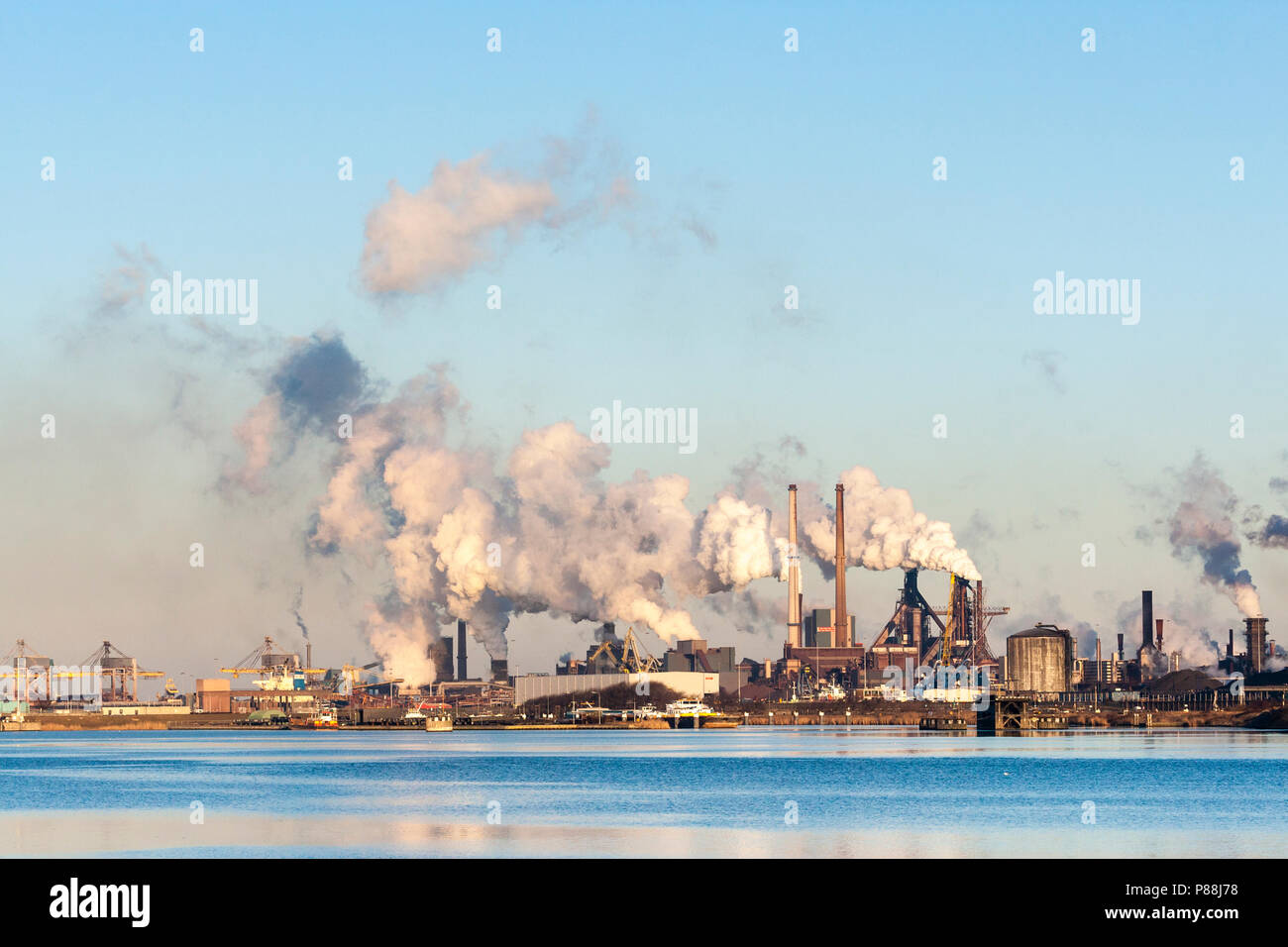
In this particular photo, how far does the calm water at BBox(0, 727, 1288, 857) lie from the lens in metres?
53.1

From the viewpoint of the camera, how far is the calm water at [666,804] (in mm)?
53094

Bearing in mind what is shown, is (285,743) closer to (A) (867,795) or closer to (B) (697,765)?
(B) (697,765)

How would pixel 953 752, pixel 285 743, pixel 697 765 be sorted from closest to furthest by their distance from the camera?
pixel 697 765, pixel 953 752, pixel 285 743

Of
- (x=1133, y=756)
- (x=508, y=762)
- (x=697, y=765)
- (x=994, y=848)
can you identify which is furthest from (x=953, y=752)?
(x=994, y=848)

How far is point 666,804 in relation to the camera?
234ft
